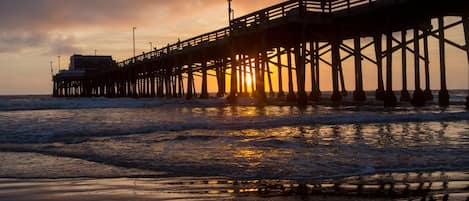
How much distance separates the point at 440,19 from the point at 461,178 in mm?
18356

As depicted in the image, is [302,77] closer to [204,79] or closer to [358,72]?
[358,72]

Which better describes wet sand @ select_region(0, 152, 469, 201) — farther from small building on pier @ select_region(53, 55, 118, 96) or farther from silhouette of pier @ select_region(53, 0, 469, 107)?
small building on pier @ select_region(53, 55, 118, 96)

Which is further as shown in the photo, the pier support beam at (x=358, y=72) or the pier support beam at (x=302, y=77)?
the pier support beam at (x=358, y=72)

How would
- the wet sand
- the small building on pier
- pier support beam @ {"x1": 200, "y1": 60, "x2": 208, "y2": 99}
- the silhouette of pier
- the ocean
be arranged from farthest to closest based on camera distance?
the small building on pier
pier support beam @ {"x1": 200, "y1": 60, "x2": 208, "y2": 99}
the silhouette of pier
the ocean
the wet sand

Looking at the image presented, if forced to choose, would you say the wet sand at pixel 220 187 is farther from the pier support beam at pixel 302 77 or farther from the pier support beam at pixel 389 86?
the pier support beam at pixel 302 77

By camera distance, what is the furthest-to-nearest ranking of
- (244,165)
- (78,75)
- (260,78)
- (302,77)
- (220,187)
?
(78,75), (260,78), (302,77), (244,165), (220,187)

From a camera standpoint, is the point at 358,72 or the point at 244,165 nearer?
the point at 244,165

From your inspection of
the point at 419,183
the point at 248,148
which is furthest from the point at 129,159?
the point at 419,183

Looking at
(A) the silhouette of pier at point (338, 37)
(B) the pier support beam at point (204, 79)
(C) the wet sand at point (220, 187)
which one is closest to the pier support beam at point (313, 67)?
(A) the silhouette of pier at point (338, 37)

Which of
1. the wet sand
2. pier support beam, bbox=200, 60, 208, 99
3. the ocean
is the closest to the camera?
the wet sand

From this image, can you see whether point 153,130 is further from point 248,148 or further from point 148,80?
point 148,80

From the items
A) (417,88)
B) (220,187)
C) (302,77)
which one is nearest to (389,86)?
(417,88)

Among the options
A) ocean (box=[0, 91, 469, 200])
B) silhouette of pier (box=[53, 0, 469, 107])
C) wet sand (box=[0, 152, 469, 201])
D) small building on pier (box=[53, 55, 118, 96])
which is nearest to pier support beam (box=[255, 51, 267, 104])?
silhouette of pier (box=[53, 0, 469, 107])

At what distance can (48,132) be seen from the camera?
13.7 metres
